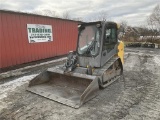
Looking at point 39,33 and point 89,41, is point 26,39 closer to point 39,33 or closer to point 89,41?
point 39,33

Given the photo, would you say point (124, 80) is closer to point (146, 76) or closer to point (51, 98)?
point (146, 76)

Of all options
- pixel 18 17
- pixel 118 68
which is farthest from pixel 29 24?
pixel 118 68

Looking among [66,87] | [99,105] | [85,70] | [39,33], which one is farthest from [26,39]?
[99,105]

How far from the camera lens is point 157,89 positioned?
5477 millimetres

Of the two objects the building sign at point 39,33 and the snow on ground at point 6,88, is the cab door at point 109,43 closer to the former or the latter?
the snow on ground at point 6,88

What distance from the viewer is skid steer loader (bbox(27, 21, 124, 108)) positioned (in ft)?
16.1

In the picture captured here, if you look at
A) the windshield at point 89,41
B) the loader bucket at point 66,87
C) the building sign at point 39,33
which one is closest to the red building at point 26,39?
the building sign at point 39,33

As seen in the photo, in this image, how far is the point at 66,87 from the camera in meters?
5.40

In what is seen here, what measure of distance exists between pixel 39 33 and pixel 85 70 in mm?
5935

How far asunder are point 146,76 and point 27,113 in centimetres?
485

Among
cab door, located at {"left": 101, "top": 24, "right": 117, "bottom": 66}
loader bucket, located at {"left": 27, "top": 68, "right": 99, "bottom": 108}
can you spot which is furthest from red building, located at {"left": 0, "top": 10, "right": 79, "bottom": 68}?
cab door, located at {"left": 101, "top": 24, "right": 117, "bottom": 66}

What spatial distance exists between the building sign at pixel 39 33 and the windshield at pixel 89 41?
449 cm

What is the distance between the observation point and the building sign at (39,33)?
9648 mm

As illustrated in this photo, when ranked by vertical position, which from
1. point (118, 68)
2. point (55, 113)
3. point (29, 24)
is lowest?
point (55, 113)
